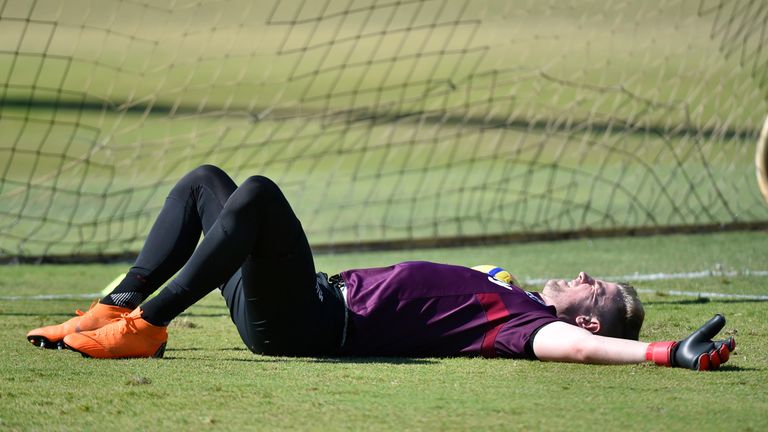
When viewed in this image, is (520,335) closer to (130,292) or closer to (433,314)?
(433,314)

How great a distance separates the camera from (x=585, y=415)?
3.00 meters

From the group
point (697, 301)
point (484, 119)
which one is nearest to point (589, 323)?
point (697, 301)

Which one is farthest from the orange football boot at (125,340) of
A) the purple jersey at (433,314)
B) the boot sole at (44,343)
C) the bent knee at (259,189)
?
the purple jersey at (433,314)

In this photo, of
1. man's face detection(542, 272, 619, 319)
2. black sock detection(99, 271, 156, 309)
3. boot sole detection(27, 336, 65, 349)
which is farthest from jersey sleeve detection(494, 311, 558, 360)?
boot sole detection(27, 336, 65, 349)

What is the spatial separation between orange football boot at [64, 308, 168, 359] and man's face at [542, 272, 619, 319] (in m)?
1.39

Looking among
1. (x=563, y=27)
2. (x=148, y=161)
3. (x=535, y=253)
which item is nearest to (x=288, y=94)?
(x=148, y=161)

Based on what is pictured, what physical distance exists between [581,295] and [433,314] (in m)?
0.54

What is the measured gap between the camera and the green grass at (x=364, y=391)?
2.95 m

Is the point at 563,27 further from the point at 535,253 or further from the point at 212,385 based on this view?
the point at 212,385

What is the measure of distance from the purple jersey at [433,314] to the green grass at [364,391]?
0.07 meters

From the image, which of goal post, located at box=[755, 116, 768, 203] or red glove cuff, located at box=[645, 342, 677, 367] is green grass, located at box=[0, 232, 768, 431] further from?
goal post, located at box=[755, 116, 768, 203]

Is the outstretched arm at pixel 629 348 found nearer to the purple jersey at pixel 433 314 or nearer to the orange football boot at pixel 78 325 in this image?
the purple jersey at pixel 433 314

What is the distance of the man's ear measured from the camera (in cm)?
392

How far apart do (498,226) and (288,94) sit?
1095cm
